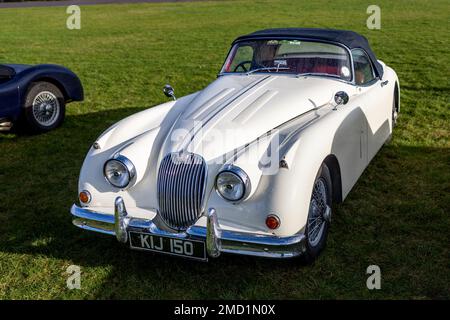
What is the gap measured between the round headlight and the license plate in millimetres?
376

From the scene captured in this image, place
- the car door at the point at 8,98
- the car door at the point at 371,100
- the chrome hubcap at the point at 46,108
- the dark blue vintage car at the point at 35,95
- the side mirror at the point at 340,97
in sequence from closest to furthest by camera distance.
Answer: the side mirror at the point at 340,97, the car door at the point at 371,100, the car door at the point at 8,98, the dark blue vintage car at the point at 35,95, the chrome hubcap at the point at 46,108

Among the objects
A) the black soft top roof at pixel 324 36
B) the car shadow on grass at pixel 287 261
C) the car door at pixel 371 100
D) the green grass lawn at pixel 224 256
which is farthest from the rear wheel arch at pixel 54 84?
the car door at pixel 371 100

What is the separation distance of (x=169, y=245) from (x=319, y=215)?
1.19 meters

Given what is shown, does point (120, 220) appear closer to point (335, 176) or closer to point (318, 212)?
point (318, 212)

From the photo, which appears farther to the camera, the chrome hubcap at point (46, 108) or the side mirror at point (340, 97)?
the chrome hubcap at point (46, 108)

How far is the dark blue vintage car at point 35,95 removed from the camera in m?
6.62

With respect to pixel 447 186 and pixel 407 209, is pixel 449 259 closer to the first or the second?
pixel 407 209

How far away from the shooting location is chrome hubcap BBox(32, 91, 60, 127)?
7.04 m

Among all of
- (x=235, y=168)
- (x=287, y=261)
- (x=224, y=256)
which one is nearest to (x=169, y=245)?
(x=224, y=256)

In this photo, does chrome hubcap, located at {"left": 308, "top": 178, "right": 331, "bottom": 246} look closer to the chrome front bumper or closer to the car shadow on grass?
the car shadow on grass

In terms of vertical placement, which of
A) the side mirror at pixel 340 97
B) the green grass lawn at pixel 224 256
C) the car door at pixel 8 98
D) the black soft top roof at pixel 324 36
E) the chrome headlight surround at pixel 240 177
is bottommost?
the green grass lawn at pixel 224 256

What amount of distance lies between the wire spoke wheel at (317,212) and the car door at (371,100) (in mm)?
1242

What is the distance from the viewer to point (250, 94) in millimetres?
4504

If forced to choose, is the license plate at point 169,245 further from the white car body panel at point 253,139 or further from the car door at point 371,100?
the car door at point 371,100
